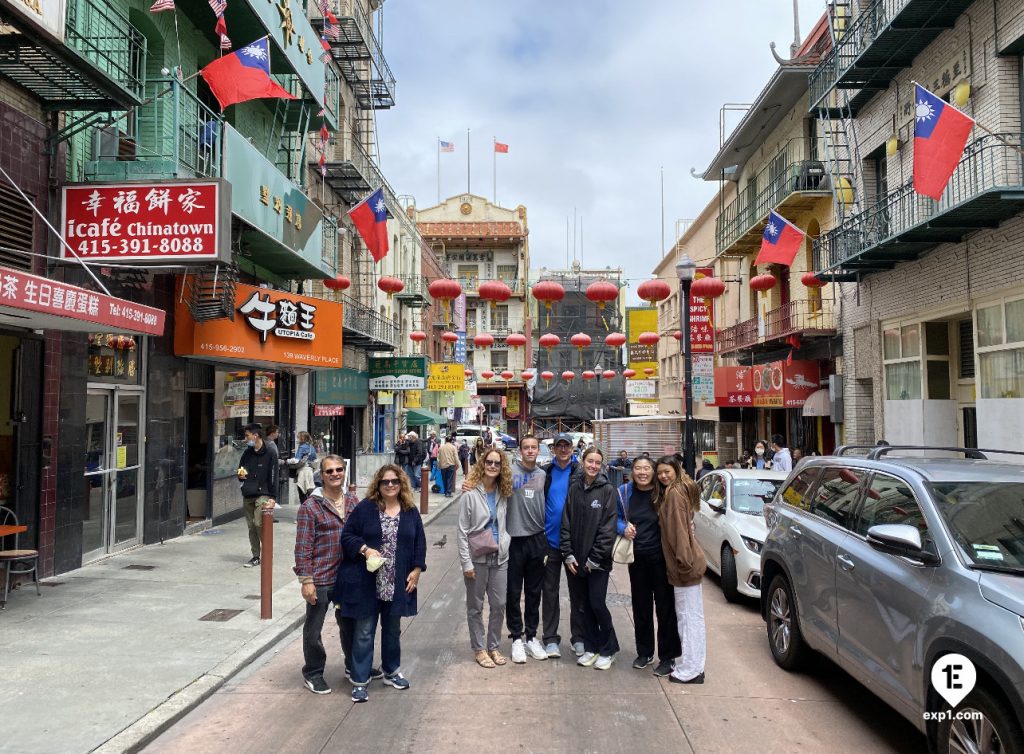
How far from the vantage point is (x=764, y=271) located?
24.8m

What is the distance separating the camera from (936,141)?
10.7 metres

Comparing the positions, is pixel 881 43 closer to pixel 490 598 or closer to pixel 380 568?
pixel 490 598

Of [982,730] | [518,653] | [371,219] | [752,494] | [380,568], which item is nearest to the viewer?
[982,730]

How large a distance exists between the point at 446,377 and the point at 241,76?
71.1 feet

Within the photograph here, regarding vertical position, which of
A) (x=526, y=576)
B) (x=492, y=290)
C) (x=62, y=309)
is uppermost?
(x=492, y=290)

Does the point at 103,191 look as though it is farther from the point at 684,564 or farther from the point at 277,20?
the point at 684,564

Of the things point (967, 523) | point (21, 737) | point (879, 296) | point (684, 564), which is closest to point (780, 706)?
point (684, 564)

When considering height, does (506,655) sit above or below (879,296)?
below

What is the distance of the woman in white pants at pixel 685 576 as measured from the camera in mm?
5945

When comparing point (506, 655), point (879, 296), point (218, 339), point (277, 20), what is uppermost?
point (277, 20)

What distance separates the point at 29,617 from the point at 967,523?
809cm

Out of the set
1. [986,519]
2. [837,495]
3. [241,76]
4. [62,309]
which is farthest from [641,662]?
[241,76]

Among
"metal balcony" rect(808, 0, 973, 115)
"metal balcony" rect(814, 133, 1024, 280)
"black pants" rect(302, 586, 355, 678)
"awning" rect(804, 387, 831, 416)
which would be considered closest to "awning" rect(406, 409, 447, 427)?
"awning" rect(804, 387, 831, 416)

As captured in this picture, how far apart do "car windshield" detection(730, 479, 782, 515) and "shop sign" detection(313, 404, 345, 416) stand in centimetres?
1349
